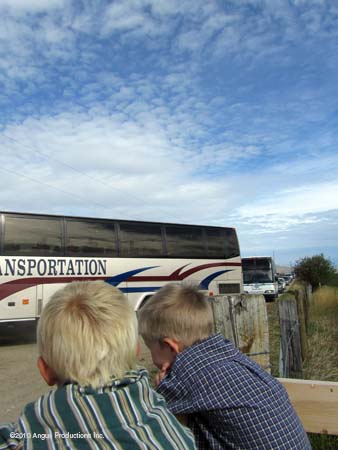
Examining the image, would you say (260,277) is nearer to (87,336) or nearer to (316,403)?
(316,403)

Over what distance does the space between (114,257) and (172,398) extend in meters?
10.6

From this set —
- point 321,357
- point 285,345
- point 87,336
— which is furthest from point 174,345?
point 321,357

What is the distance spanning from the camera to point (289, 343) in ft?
14.3

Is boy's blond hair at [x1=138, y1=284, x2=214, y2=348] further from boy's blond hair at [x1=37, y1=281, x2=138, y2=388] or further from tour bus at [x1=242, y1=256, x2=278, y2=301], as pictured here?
tour bus at [x1=242, y1=256, x2=278, y2=301]

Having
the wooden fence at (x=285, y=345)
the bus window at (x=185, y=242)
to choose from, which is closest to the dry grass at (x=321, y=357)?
the wooden fence at (x=285, y=345)

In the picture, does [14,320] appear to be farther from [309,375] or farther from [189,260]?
[309,375]

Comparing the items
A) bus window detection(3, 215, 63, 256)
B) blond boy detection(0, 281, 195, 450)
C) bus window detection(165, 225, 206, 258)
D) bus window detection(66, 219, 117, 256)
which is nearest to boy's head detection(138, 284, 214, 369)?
blond boy detection(0, 281, 195, 450)

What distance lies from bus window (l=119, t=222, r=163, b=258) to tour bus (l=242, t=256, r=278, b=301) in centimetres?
1150

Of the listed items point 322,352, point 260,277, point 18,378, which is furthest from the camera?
point 260,277

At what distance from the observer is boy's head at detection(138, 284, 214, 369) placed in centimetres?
200

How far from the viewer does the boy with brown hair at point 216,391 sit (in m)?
1.77

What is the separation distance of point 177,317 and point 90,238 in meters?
10.3

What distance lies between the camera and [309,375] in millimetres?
5566

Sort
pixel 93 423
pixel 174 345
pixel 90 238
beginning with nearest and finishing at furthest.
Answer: pixel 93 423 → pixel 174 345 → pixel 90 238
